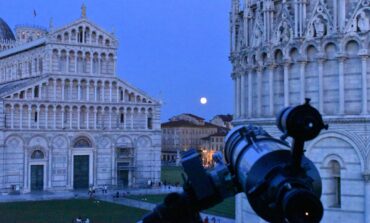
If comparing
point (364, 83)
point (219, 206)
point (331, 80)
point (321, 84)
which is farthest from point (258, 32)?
point (219, 206)

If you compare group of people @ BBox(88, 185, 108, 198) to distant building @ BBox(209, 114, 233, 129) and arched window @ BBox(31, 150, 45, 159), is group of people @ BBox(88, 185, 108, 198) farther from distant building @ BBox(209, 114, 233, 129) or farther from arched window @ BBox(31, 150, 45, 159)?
distant building @ BBox(209, 114, 233, 129)

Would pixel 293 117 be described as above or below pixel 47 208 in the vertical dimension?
above

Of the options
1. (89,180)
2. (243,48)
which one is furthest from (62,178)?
(243,48)

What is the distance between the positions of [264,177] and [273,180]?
0.31 feet

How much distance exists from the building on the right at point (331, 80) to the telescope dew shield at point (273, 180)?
13.0 metres

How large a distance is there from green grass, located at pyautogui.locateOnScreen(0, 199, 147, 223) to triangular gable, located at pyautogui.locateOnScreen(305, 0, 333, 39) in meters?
18.5

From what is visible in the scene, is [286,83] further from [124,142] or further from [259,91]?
[124,142]

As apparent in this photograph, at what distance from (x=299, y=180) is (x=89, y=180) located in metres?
49.9

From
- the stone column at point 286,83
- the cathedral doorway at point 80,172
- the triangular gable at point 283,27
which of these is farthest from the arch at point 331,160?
the cathedral doorway at point 80,172

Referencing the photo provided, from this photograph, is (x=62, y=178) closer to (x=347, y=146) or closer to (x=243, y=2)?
(x=243, y=2)

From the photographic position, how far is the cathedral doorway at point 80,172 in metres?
52.4

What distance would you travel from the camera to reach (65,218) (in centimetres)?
3375

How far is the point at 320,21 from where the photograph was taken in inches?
697

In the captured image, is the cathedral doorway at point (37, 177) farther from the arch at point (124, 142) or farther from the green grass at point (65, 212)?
the green grass at point (65, 212)
